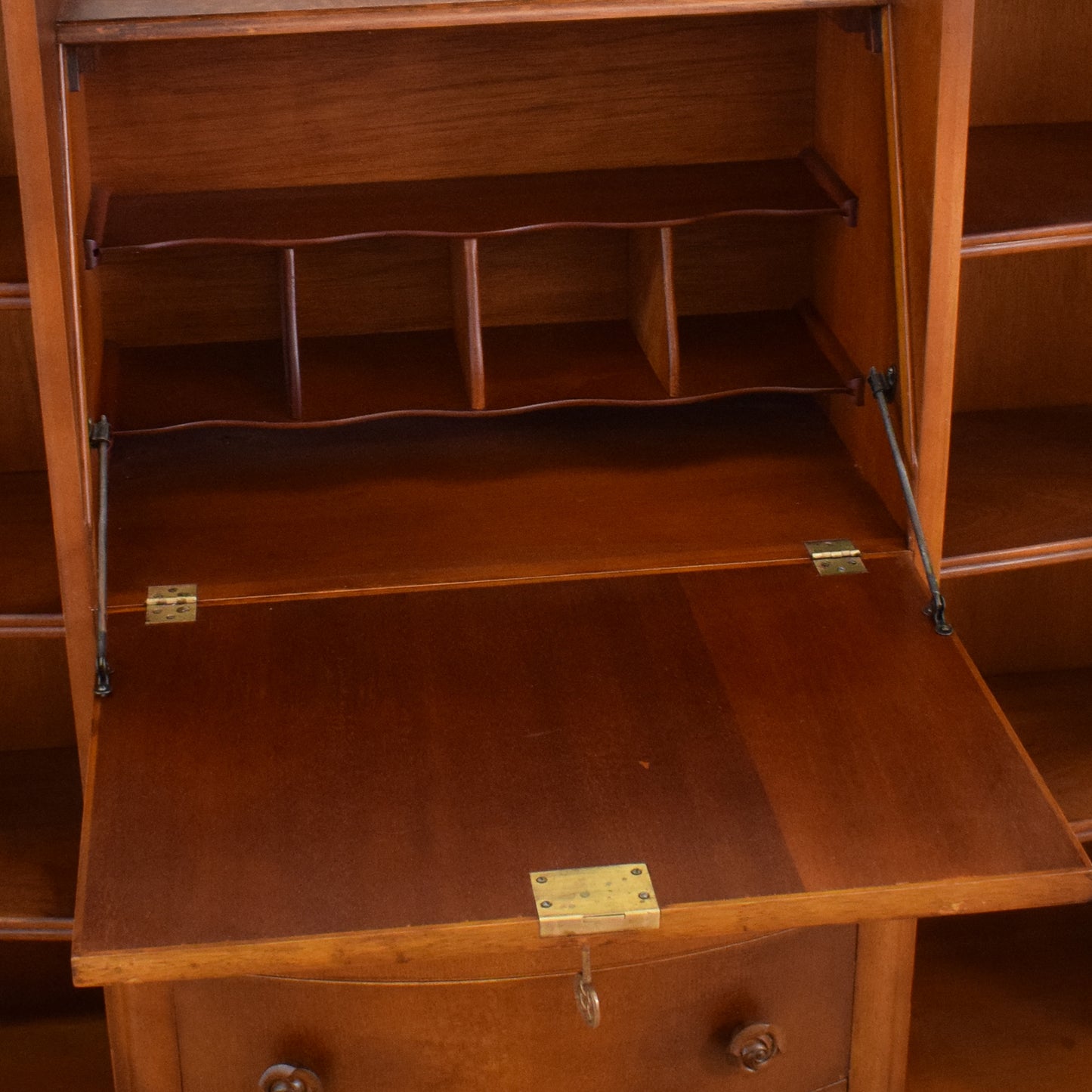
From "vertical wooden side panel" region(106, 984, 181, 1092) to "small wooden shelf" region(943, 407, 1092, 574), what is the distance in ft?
3.56

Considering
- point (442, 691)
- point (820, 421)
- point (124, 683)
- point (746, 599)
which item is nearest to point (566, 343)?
point (820, 421)

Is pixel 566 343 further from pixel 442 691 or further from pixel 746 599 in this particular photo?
pixel 442 691

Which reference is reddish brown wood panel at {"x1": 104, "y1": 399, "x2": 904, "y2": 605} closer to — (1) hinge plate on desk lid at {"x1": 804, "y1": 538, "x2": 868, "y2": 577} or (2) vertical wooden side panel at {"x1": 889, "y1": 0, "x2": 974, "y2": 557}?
(1) hinge plate on desk lid at {"x1": 804, "y1": 538, "x2": 868, "y2": 577}

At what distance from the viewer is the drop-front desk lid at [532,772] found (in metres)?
1.34

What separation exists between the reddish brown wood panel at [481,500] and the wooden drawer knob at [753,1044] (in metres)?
0.55

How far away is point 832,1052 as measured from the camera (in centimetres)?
177

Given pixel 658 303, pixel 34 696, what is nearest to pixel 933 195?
pixel 658 303

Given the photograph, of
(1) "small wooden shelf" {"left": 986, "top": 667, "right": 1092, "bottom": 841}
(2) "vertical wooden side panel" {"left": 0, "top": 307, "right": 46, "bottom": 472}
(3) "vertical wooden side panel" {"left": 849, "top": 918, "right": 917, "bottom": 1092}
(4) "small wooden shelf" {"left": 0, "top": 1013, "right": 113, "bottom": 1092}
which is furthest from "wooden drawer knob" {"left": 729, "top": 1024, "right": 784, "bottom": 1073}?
(2) "vertical wooden side panel" {"left": 0, "top": 307, "right": 46, "bottom": 472}

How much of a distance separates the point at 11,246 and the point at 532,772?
35.0 inches

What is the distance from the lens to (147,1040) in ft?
5.38

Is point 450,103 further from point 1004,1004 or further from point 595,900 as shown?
point 1004,1004

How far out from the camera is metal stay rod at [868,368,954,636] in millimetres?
1700

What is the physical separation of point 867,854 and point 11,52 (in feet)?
3.84

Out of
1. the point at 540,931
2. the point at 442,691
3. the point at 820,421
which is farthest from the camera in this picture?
the point at 820,421
